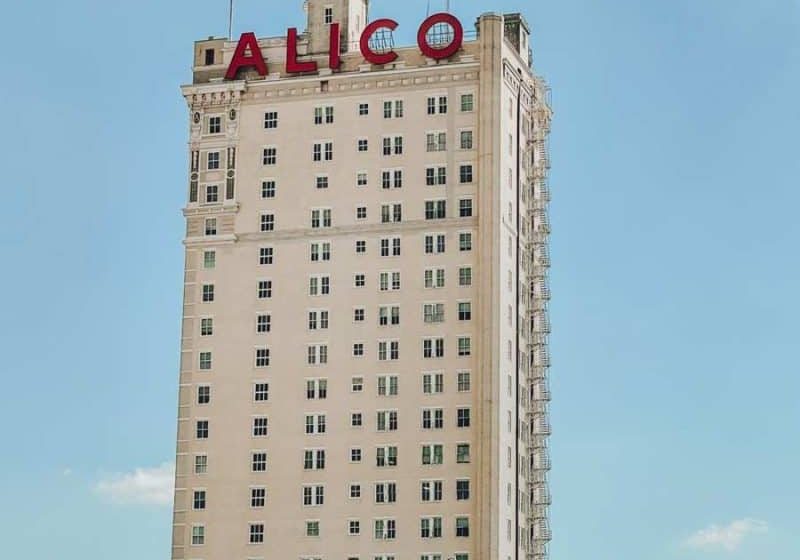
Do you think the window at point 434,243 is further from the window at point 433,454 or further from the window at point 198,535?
the window at point 198,535

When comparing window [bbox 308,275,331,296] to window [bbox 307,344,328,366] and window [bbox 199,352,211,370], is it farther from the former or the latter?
window [bbox 199,352,211,370]

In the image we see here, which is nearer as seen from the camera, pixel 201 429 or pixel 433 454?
pixel 433 454

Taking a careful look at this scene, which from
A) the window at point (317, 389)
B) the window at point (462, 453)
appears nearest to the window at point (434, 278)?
the window at point (317, 389)

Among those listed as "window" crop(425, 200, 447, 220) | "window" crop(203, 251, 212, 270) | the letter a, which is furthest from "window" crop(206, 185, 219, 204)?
"window" crop(425, 200, 447, 220)

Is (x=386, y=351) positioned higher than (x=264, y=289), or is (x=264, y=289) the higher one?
(x=264, y=289)

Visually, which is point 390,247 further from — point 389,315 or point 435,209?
point 389,315

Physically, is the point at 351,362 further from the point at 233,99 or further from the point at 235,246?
the point at 233,99

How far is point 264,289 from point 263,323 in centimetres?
296

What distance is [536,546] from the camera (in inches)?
6270

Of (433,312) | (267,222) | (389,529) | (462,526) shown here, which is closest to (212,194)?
(267,222)

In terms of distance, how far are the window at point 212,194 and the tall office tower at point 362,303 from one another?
360 millimetres

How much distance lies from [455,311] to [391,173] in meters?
13.2

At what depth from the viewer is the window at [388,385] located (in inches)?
6048

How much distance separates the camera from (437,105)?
158750mm
